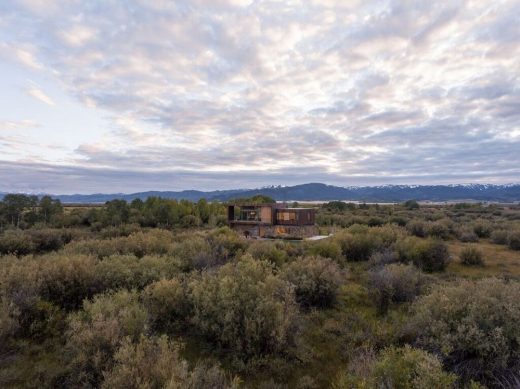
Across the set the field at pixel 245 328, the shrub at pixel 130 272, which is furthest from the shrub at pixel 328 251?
the shrub at pixel 130 272

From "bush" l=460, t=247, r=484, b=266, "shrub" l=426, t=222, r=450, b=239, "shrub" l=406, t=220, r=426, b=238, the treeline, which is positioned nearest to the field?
"bush" l=460, t=247, r=484, b=266

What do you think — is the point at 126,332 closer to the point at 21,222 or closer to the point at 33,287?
the point at 33,287

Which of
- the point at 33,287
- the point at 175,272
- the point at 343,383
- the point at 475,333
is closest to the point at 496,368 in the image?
the point at 475,333

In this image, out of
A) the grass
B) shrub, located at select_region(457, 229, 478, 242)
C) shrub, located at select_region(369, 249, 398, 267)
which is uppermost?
shrub, located at select_region(369, 249, 398, 267)

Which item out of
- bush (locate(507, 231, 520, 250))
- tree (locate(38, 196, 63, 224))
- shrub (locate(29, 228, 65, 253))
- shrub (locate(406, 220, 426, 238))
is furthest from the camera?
tree (locate(38, 196, 63, 224))

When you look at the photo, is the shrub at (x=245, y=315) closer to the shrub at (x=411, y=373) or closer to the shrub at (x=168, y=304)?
the shrub at (x=168, y=304)

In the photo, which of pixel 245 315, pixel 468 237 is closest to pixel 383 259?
pixel 245 315

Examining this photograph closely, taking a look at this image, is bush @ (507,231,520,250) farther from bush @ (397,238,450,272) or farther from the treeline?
the treeline
